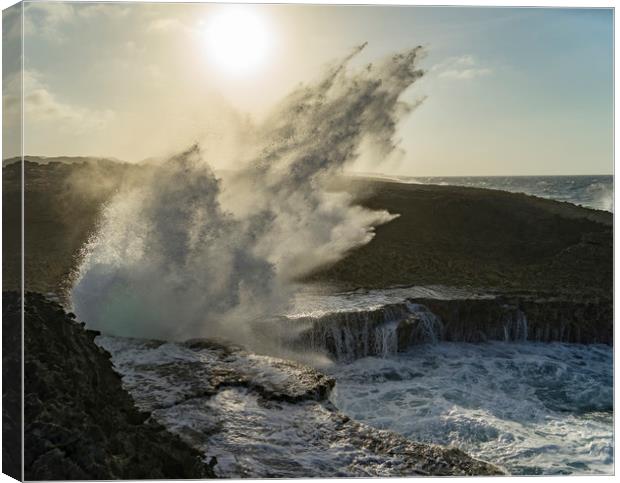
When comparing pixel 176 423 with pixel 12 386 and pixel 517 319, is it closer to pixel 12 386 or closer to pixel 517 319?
pixel 12 386

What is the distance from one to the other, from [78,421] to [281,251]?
18.7 feet

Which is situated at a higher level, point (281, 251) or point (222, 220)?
point (222, 220)

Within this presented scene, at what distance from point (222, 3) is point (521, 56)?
2819mm

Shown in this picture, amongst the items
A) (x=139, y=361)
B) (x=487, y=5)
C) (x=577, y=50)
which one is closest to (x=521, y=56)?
(x=577, y=50)

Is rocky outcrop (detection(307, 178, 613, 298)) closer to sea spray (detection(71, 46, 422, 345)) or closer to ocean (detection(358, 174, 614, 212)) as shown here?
ocean (detection(358, 174, 614, 212))

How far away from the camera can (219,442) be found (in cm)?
555

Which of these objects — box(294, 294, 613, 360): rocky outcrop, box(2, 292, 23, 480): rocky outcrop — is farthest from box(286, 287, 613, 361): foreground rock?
box(2, 292, 23, 480): rocky outcrop

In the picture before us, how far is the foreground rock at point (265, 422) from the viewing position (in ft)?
17.8

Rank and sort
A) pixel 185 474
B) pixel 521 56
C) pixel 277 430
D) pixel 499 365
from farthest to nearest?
pixel 499 365
pixel 521 56
pixel 277 430
pixel 185 474

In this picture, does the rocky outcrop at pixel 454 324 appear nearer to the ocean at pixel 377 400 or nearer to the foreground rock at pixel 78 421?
the ocean at pixel 377 400

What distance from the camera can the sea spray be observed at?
26.3 feet

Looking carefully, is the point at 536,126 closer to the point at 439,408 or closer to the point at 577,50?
the point at 577,50

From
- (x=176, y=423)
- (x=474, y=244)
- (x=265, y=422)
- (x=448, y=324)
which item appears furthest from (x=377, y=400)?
(x=474, y=244)

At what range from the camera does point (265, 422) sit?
5840 mm
